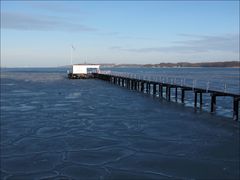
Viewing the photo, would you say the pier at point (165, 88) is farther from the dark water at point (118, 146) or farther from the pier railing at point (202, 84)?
the dark water at point (118, 146)

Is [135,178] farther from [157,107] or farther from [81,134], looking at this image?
[157,107]

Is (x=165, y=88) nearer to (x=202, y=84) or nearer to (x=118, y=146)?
(x=202, y=84)

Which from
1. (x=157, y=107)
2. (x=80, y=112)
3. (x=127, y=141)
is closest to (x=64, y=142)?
(x=127, y=141)

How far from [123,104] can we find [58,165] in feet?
Answer: 71.6

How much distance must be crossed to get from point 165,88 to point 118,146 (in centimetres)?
4539

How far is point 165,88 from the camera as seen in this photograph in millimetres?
63375

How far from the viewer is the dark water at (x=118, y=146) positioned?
1478 cm

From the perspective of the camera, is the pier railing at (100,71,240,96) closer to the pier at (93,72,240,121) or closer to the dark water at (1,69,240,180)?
the pier at (93,72,240,121)

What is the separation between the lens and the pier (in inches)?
1169

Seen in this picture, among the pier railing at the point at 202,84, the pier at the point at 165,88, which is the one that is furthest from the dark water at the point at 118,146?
the pier railing at the point at 202,84

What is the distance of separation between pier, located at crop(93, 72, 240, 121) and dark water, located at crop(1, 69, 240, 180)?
156 centimetres

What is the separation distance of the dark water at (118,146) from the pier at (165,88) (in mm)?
1560

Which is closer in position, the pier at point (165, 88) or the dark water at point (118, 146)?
the dark water at point (118, 146)

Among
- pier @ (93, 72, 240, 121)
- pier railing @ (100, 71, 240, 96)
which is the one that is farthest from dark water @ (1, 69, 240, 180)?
pier railing @ (100, 71, 240, 96)
